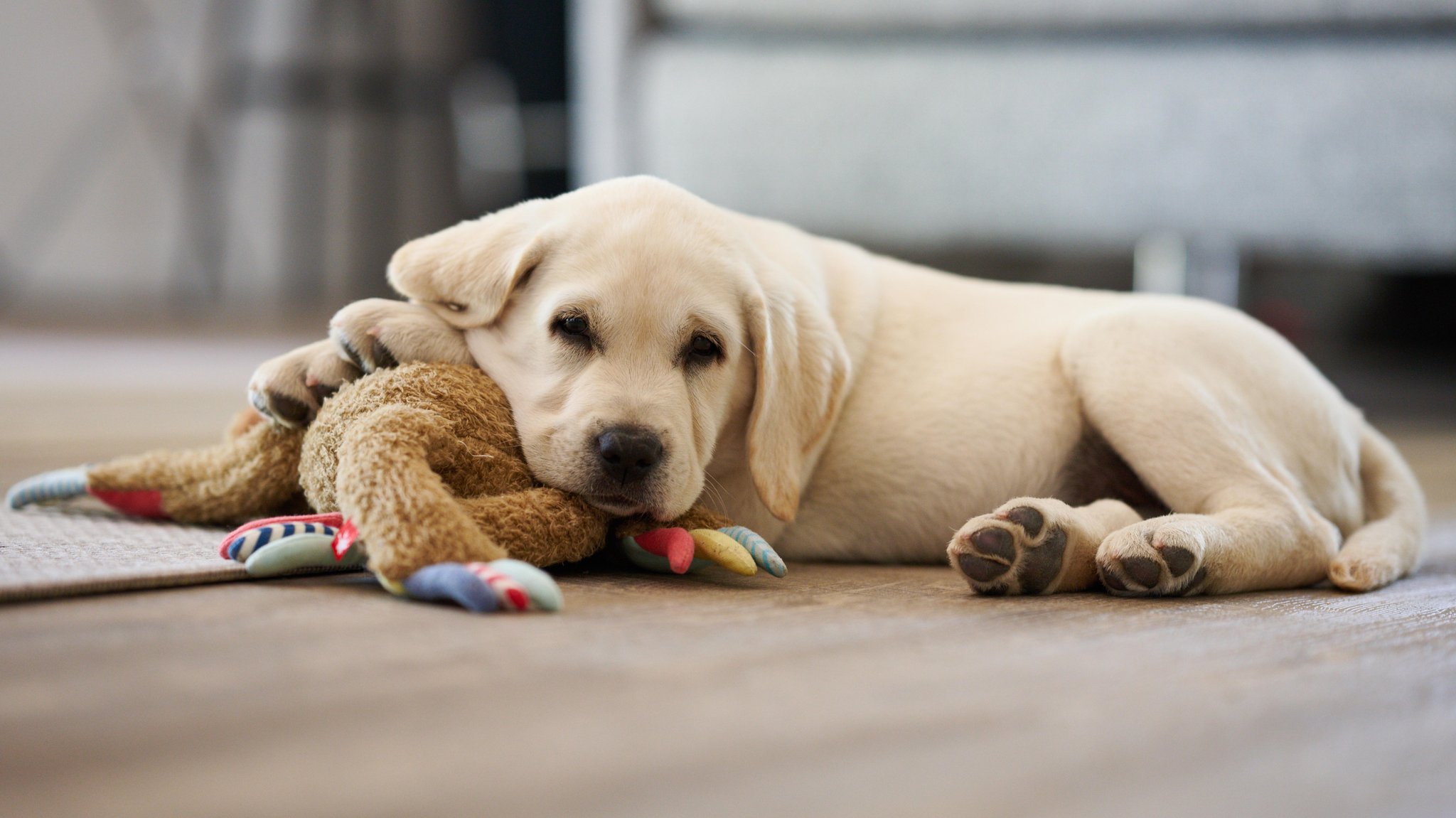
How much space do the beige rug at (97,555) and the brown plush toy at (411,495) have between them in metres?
0.05

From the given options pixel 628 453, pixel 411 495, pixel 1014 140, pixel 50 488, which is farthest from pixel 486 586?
pixel 1014 140

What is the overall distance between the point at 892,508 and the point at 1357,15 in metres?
2.45

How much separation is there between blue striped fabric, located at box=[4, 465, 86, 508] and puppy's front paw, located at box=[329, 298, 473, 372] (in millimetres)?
470

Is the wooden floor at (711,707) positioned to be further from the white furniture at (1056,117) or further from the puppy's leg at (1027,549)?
the white furniture at (1056,117)

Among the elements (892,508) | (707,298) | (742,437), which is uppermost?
(707,298)

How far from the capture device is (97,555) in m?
1.61

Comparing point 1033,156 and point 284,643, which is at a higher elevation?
point 1033,156

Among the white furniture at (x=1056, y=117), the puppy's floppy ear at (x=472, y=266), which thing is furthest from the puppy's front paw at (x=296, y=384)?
the white furniture at (x=1056, y=117)

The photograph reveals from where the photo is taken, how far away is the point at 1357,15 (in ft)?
11.8

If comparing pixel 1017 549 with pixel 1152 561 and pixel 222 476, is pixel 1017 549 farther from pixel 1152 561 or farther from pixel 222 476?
pixel 222 476

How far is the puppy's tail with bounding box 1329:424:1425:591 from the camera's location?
6.21 feet

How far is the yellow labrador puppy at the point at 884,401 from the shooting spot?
5.70 ft

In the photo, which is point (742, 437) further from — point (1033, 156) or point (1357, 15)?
point (1357, 15)

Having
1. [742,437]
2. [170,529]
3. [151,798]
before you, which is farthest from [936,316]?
[151,798]
